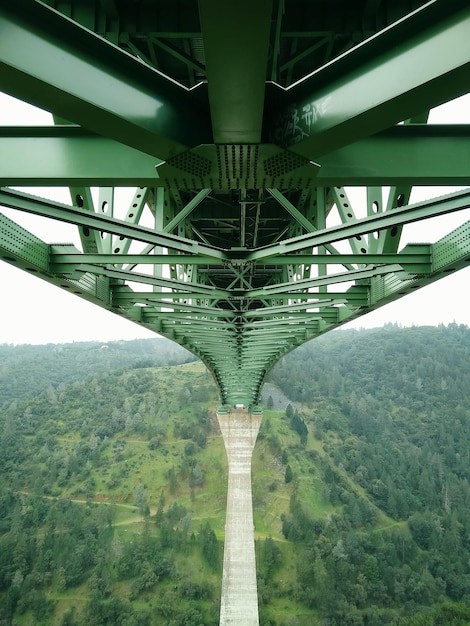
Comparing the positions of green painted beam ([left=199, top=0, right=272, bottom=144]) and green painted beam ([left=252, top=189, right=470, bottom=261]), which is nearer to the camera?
green painted beam ([left=199, top=0, right=272, bottom=144])

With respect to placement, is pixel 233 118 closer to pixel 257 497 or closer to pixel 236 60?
pixel 236 60

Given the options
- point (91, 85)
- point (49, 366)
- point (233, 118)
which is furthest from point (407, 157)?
point (49, 366)

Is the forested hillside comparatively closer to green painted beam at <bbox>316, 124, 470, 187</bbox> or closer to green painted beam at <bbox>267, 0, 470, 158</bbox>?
green painted beam at <bbox>316, 124, 470, 187</bbox>

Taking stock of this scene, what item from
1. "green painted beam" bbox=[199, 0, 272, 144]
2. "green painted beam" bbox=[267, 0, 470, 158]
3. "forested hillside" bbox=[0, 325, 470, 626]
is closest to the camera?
"green painted beam" bbox=[199, 0, 272, 144]

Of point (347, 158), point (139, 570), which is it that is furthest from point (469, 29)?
point (139, 570)

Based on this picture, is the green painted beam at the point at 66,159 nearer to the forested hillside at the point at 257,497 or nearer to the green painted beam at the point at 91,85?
the green painted beam at the point at 91,85

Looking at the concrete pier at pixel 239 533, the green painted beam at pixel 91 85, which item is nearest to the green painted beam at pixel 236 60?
the green painted beam at pixel 91 85

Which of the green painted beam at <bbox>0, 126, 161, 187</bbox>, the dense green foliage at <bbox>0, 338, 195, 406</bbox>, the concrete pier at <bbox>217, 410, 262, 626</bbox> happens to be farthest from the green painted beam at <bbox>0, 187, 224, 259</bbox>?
the dense green foliage at <bbox>0, 338, 195, 406</bbox>
